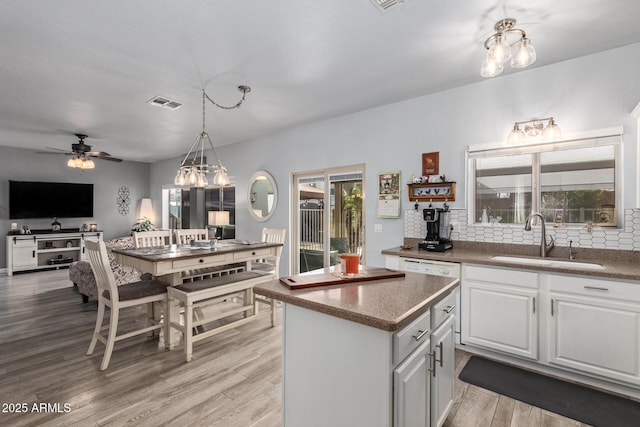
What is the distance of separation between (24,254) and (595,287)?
29.3 feet

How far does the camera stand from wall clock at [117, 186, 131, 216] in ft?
26.1

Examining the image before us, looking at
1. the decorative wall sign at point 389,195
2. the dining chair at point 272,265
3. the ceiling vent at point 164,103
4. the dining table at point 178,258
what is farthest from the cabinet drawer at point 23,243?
the decorative wall sign at point 389,195

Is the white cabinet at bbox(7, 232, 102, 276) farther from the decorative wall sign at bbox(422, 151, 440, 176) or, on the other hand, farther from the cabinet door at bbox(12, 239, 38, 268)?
the decorative wall sign at bbox(422, 151, 440, 176)

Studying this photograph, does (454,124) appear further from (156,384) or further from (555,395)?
(156,384)

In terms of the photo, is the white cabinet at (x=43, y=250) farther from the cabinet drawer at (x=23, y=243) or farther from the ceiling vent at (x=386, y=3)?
the ceiling vent at (x=386, y=3)

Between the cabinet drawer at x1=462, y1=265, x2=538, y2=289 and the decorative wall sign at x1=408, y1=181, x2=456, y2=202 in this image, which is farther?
Answer: the decorative wall sign at x1=408, y1=181, x2=456, y2=202

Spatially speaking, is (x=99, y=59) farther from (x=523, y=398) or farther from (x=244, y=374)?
(x=523, y=398)

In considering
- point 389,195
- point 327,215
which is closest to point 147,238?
point 327,215

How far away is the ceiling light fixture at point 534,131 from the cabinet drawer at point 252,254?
111 inches

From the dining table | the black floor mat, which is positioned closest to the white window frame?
the black floor mat

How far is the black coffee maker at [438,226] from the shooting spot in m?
3.26

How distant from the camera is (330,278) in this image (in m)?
1.76

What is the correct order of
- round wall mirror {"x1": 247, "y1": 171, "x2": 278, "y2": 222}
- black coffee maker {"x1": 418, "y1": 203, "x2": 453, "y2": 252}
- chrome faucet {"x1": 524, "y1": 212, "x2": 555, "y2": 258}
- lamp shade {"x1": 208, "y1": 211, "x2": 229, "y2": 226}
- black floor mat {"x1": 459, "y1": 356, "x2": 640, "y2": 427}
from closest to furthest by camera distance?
black floor mat {"x1": 459, "y1": 356, "x2": 640, "y2": 427} < chrome faucet {"x1": 524, "y1": 212, "x2": 555, "y2": 258} < black coffee maker {"x1": 418, "y1": 203, "x2": 453, "y2": 252} < lamp shade {"x1": 208, "y1": 211, "x2": 229, "y2": 226} < round wall mirror {"x1": 247, "y1": 171, "x2": 278, "y2": 222}

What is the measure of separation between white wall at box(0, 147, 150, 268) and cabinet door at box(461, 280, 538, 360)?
27.2ft
